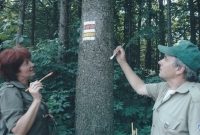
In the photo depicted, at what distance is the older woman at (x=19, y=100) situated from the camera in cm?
219

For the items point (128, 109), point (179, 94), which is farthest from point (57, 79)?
point (179, 94)

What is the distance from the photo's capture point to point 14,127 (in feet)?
7.13

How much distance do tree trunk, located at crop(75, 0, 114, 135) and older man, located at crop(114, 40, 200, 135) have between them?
93 cm

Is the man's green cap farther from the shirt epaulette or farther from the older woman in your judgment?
the older woman

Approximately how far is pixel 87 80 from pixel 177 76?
1349 millimetres

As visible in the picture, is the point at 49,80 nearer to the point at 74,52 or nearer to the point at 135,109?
the point at 74,52

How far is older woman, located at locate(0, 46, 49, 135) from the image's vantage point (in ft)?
7.17

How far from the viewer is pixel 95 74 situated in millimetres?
3389

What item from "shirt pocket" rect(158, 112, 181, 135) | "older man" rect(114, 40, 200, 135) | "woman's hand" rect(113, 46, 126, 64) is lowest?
"shirt pocket" rect(158, 112, 181, 135)

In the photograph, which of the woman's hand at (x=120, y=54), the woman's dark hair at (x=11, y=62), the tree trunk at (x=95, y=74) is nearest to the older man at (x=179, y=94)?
the woman's hand at (x=120, y=54)

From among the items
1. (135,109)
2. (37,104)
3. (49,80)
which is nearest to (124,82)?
(135,109)

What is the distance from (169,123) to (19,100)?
1441mm

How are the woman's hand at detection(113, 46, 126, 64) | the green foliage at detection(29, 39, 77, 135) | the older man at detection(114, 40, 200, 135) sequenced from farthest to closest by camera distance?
1. the green foliage at detection(29, 39, 77, 135)
2. the woman's hand at detection(113, 46, 126, 64)
3. the older man at detection(114, 40, 200, 135)

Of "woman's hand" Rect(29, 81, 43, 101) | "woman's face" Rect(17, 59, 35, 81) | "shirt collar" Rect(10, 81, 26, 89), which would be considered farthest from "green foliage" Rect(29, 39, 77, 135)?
"woman's hand" Rect(29, 81, 43, 101)
